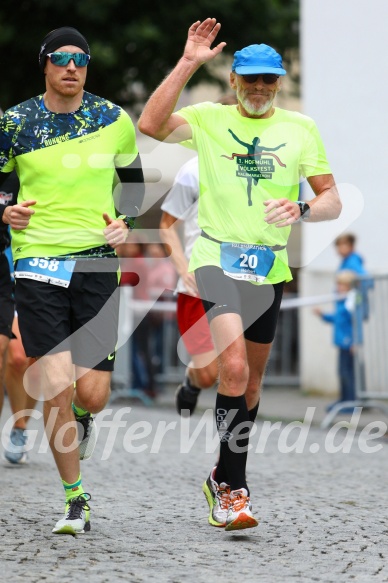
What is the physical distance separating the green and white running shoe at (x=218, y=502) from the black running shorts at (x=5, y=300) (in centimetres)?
172

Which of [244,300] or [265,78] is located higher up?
[265,78]

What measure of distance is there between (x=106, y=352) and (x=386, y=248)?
10619 millimetres

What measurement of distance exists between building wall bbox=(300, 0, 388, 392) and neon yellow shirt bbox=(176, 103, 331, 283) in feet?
33.3

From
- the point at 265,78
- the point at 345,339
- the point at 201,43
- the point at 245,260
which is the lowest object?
the point at 345,339

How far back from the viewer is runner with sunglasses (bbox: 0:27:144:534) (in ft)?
19.7

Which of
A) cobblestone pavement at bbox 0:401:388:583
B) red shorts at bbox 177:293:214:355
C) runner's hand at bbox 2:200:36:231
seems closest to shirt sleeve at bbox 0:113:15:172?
runner's hand at bbox 2:200:36:231

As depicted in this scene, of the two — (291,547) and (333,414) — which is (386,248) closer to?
(333,414)

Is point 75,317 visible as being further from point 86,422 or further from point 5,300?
point 5,300

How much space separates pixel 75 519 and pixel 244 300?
1273 millimetres

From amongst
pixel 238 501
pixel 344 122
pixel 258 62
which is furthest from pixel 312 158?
pixel 344 122

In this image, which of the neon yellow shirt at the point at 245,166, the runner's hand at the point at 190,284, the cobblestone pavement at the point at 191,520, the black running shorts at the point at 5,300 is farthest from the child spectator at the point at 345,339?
the neon yellow shirt at the point at 245,166

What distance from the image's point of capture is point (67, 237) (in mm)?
6105

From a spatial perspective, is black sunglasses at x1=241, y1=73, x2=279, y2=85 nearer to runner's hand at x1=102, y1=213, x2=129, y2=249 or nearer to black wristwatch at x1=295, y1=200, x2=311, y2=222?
black wristwatch at x1=295, y1=200, x2=311, y2=222

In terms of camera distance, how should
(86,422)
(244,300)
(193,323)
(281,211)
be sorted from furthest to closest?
1. (193,323)
2. (86,422)
3. (244,300)
4. (281,211)
